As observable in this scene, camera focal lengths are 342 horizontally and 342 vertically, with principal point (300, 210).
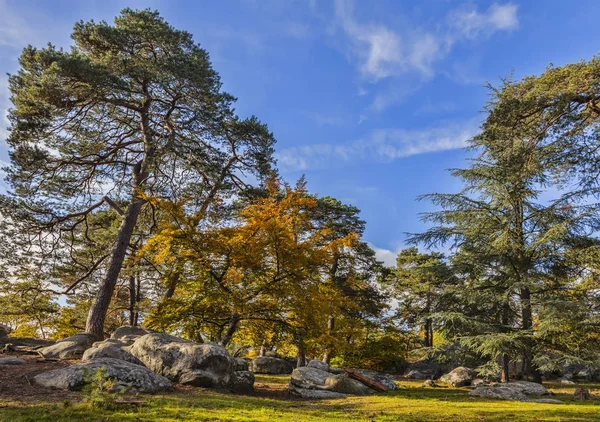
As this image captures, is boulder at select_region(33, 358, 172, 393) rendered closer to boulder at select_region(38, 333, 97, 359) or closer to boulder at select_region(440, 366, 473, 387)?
boulder at select_region(38, 333, 97, 359)

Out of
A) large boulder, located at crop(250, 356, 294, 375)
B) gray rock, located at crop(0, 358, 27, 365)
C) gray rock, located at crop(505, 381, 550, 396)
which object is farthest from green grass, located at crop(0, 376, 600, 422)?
large boulder, located at crop(250, 356, 294, 375)

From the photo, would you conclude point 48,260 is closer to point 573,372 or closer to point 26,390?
point 26,390

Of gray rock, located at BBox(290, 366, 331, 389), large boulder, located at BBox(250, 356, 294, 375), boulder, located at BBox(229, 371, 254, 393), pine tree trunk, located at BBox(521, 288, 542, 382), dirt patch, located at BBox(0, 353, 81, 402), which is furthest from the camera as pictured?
large boulder, located at BBox(250, 356, 294, 375)

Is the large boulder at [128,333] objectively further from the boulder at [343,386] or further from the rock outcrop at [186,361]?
the boulder at [343,386]

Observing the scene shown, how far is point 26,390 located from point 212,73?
11867mm

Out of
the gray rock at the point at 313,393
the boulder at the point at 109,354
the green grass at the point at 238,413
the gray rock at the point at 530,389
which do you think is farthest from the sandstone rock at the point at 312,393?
the gray rock at the point at 530,389

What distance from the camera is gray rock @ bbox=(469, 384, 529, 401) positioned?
1189 centimetres

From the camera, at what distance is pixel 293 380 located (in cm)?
1184

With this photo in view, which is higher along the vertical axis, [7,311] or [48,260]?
[48,260]

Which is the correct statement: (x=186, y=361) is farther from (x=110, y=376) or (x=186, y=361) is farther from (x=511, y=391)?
(x=511, y=391)

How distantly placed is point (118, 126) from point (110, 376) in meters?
13.1

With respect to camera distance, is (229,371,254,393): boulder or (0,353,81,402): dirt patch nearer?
(0,353,81,402): dirt patch

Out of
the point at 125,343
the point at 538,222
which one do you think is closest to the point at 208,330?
the point at 125,343

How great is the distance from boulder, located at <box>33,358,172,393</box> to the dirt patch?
208 millimetres
